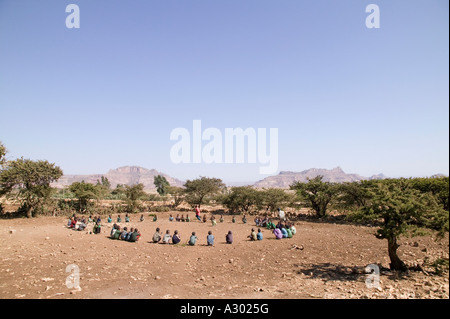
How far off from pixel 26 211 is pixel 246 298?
34778 mm

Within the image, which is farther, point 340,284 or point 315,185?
point 315,185

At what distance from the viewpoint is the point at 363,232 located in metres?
22.6

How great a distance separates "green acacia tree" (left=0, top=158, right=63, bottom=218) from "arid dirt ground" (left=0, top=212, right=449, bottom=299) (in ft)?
38.6

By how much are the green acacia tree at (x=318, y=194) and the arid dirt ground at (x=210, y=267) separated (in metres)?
13.2

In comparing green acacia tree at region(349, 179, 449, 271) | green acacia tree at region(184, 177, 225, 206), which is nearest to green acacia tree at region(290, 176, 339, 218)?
green acacia tree at region(184, 177, 225, 206)

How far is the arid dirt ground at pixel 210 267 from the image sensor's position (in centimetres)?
904

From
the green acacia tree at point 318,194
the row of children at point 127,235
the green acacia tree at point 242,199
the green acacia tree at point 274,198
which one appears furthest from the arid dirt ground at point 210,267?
the green acacia tree at point 242,199

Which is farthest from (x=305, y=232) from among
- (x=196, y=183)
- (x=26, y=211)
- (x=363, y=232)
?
(x=26, y=211)

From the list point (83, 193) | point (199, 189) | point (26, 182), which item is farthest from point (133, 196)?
point (26, 182)

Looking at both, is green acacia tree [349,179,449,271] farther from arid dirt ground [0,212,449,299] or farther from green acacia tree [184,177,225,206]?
green acacia tree [184,177,225,206]

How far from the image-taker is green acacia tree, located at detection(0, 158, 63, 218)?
97.8 feet

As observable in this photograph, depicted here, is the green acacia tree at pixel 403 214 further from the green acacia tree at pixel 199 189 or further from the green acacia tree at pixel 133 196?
the green acacia tree at pixel 133 196
